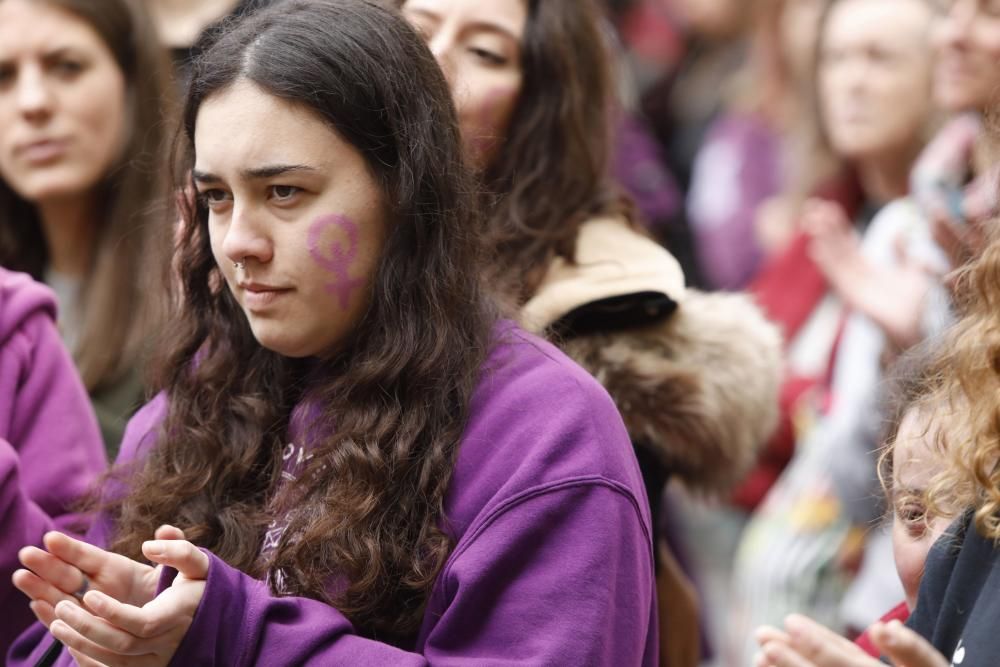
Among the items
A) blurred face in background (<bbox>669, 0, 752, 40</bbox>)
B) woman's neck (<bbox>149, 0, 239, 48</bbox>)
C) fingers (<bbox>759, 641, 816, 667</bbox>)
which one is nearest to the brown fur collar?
fingers (<bbox>759, 641, 816, 667</bbox>)

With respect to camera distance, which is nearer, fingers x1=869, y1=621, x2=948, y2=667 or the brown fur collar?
fingers x1=869, y1=621, x2=948, y2=667

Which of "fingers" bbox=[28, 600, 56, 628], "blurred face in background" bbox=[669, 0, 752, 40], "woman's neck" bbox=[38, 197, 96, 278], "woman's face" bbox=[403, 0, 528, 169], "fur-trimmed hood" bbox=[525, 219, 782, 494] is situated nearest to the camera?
"fingers" bbox=[28, 600, 56, 628]

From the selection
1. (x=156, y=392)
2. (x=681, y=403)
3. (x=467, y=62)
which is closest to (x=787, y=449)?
(x=681, y=403)

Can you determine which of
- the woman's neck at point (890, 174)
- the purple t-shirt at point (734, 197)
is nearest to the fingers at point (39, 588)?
the woman's neck at point (890, 174)

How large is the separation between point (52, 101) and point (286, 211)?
140cm

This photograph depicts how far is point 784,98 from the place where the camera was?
492 centimetres

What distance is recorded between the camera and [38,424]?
99.4 inches

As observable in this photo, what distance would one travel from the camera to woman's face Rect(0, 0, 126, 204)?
3.24 meters

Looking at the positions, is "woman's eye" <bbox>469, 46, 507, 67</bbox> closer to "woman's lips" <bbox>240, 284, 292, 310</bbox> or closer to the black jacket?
"woman's lips" <bbox>240, 284, 292, 310</bbox>

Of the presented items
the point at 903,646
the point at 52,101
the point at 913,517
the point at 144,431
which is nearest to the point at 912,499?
the point at 913,517

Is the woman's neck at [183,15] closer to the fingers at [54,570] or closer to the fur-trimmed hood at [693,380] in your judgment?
the fur-trimmed hood at [693,380]

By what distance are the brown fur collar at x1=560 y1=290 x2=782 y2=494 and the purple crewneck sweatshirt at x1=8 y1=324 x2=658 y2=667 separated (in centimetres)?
53

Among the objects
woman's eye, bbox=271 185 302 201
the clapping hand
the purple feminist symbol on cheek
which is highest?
woman's eye, bbox=271 185 302 201

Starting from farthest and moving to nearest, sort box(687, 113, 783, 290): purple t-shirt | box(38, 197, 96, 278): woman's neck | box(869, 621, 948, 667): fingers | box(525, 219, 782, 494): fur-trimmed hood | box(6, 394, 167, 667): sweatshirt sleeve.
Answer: box(687, 113, 783, 290): purple t-shirt < box(38, 197, 96, 278): woman's neck < box(525, 219, 782, 494): fur-trimmed hood < box(6, 394, 167, 667): sweatshirt sleeve < box(869, 621, 948, 667): fingers
